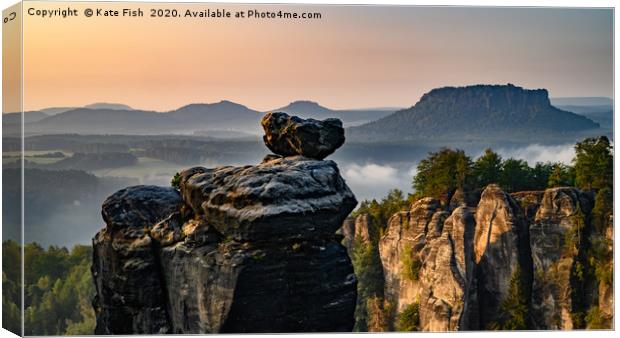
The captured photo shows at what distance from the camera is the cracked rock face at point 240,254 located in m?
12.6

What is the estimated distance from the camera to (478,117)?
62.6 ft

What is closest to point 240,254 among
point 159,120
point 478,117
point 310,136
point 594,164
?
point 310,136

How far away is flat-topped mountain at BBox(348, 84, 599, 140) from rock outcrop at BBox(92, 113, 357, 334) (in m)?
5.80

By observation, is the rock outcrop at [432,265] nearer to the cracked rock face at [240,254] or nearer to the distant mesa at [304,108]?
the distant mesa at [304,108]

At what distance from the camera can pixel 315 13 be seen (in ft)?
53.3

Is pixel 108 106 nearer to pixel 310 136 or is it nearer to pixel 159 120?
pixel 159 120

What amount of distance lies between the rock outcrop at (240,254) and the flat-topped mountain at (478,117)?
228 inches

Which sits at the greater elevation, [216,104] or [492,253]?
[216,104]

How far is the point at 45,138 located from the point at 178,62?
2342mm

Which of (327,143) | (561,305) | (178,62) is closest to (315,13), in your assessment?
(178,62)

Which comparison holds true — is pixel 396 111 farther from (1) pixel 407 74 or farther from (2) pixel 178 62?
(2) pixel 178 62

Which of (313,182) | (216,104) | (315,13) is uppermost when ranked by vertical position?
(315,13)

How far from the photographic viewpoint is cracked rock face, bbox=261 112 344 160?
1348 centimetres

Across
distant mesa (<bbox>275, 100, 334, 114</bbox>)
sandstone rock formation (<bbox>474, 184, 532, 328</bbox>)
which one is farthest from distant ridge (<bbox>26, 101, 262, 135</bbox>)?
sandstone rock formation (<bbox>474, 184, 532, 328</bbox>)
